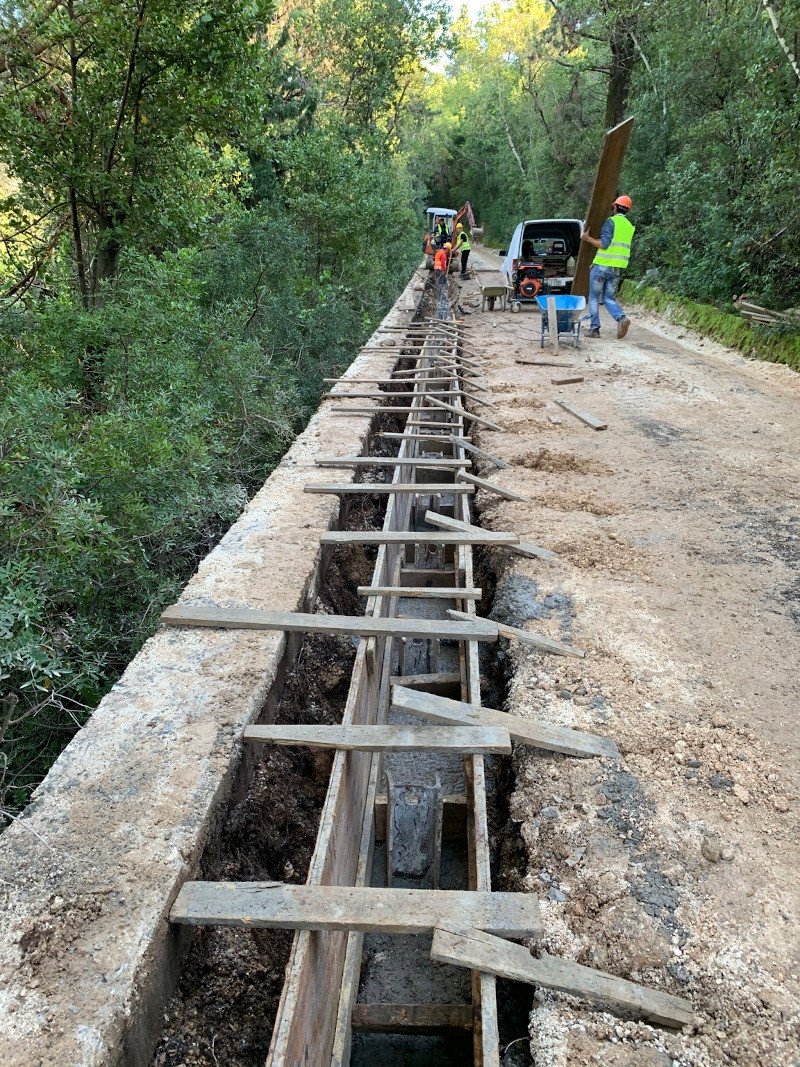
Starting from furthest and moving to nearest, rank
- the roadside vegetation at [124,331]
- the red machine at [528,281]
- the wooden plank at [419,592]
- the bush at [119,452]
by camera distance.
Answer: the red machine at [528,281] < the wooden plank at [419,592] < the roadside vegetation at [124,331] < the bush at [119,452]

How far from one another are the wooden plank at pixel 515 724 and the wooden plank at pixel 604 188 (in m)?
10.5

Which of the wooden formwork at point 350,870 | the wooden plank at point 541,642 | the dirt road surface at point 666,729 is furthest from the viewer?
the wooden plank at point 541,642

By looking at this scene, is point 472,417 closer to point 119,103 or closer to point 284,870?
point 119,103

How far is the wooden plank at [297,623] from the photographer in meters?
3.43

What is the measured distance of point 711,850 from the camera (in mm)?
2533

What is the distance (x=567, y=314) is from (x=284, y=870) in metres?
11.1

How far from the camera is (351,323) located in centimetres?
1143

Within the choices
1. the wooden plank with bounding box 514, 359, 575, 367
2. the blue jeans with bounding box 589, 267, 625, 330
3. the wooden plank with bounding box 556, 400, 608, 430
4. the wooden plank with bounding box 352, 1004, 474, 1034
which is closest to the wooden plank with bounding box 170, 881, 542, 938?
the wooden plank with bounding box 352, 1004, 474, 1034

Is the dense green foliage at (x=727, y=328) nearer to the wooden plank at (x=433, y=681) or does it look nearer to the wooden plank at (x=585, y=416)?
the wooden plank at (x=585, y=416)

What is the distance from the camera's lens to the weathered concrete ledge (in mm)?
1800

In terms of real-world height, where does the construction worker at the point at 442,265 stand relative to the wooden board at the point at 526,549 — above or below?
above

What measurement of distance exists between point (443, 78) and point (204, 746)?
73031mm

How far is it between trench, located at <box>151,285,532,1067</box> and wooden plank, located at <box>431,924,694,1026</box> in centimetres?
24

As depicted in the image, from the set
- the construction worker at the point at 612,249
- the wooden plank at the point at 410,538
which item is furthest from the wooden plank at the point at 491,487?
the construction worker at the point at 612,249
